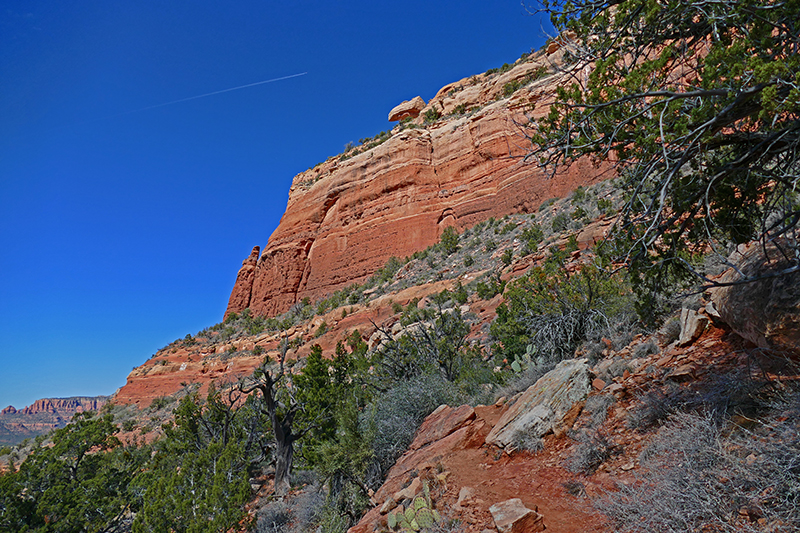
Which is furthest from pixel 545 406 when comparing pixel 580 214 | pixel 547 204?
pixel 547 204

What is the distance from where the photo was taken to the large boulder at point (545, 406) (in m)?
5.27

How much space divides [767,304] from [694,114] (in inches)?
80.3

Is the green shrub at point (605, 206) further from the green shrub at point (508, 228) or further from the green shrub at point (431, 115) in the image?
the green shrub at point (431, 115)

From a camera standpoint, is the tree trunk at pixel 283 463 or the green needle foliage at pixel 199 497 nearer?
the green needle foliage at pixel 199 497

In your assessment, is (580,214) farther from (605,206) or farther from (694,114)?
(694,114)

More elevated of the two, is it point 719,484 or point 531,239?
point 531,239

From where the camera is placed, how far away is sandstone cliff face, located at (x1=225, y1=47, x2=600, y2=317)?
109 ft

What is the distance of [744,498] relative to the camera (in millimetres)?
2602

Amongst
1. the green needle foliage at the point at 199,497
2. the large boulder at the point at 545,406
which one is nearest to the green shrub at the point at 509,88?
the large boulder at the point at 545,406

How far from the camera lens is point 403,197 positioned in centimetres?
3753

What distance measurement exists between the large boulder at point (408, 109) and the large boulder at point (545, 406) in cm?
4771

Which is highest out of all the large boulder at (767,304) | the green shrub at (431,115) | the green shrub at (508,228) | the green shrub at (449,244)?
the green shrub at (431,115)

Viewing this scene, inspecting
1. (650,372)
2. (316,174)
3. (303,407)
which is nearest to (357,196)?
(316,174)

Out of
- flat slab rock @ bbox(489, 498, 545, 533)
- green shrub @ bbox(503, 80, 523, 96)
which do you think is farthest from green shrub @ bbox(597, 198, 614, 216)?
green shrub @ bbox(503, 80, 523, 96)
